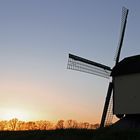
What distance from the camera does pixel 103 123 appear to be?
32281mm

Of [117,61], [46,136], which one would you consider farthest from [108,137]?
[117,61]

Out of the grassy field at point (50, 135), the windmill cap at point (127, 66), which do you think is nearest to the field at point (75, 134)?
the grassy field at point (50, 135)

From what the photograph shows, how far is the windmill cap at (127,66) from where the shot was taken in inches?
1188

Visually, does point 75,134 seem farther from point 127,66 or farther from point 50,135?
point 127,66

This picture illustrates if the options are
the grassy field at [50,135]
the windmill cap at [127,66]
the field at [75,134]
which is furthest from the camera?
the windmill cap at [127,66]

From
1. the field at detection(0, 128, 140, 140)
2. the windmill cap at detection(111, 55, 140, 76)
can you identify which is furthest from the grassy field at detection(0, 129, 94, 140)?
the windmill cap at detection(111, 55, 140, 76)

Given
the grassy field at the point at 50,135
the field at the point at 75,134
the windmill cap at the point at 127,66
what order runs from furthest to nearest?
the windmill cap at the point at 127,66, the grassy field at the point at 50,135, the field at the point at 75,134

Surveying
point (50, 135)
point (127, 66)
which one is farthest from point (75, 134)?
point (127, 66)

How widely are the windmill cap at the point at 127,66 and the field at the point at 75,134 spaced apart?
8528mm

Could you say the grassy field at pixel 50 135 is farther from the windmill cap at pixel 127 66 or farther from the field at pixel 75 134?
the windmill cap at pixel 127 66

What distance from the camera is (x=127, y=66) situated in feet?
102

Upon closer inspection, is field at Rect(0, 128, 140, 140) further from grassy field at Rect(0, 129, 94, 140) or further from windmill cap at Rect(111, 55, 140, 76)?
windmill cap at Rect(111, 55, 140, 76)

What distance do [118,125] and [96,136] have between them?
435 inches

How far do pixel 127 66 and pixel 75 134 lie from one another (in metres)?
11.1
